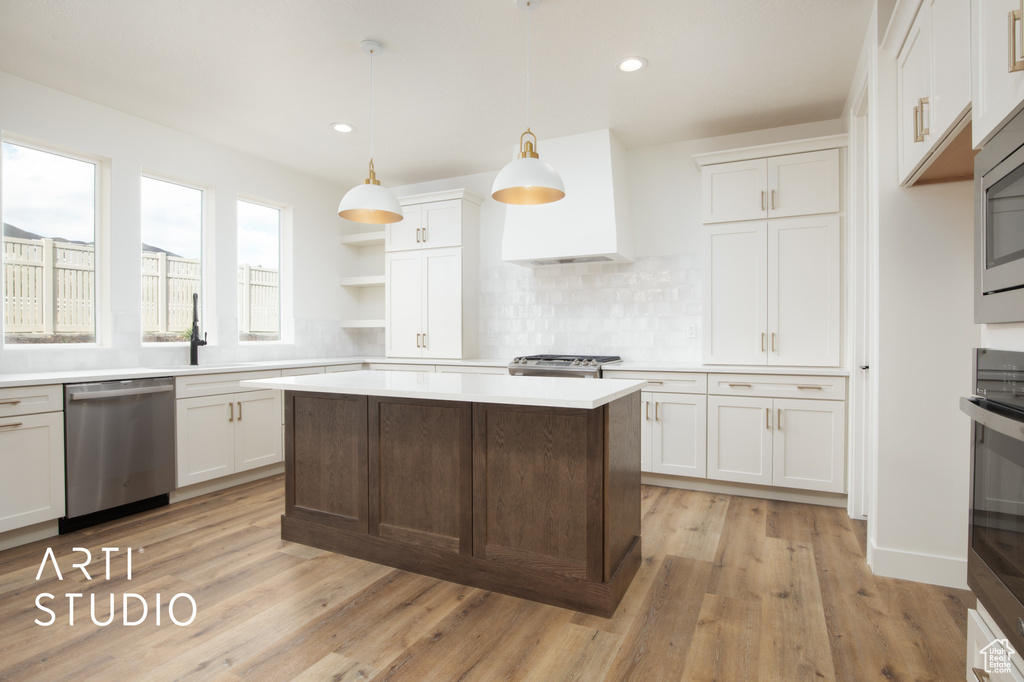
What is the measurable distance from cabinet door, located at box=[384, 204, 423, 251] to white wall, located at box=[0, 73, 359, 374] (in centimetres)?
81

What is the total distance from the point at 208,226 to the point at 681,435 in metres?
4.19

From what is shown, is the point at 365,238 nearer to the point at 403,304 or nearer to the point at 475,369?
the point at 403,304

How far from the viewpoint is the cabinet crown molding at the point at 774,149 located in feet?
11.9

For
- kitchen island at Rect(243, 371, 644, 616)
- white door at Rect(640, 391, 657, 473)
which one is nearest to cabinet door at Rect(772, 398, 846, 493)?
white door at Rect(640, 391, 657, 473)

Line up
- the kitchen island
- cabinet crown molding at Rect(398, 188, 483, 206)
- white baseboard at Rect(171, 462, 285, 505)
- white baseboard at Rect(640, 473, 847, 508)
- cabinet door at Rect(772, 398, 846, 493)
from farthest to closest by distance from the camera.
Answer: cabinet crown molding at Rect(398, 188, 483, 206) < white baseboard at Rect(171, 462, 285, 505) < white baseboard at Rect(640, 473, 847, 508) < cabinet door at Rect(772, 398, 846, 493) < the kitchen island

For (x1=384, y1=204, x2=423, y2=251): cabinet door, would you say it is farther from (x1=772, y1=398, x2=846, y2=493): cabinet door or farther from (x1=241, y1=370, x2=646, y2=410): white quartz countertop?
(x1=772, y1=398, x2=846, y2=493): cabinet door

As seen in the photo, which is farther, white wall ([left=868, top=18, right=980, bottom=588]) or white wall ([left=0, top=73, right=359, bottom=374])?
white wall ([left=0, top=73, right=359, bottom=374])

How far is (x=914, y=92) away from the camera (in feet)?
7.09

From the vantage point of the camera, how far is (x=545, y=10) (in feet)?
8.73

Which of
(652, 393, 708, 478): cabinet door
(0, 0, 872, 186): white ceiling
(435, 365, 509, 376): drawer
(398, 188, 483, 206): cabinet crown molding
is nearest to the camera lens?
(0, 0, 872, 186): white ceiling

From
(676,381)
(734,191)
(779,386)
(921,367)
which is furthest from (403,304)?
(921,367)

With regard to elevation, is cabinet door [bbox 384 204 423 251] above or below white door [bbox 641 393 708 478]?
above

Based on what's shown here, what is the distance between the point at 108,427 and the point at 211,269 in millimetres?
1649

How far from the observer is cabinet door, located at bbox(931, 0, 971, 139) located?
158 cm
